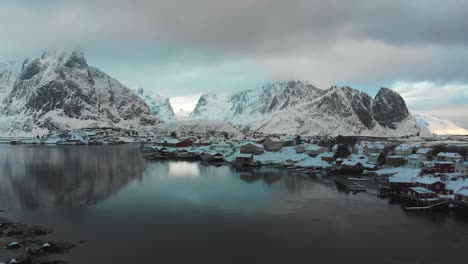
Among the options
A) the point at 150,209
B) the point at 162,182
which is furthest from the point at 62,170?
the point at 150,209

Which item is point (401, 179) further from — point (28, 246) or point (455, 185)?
point (28, 246)

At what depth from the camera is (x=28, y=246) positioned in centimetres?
1563

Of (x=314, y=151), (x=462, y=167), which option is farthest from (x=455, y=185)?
(x=314, y=151)

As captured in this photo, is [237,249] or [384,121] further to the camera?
[384,121]

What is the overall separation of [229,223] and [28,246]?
855 centimetres

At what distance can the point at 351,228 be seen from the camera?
1864 centimetres

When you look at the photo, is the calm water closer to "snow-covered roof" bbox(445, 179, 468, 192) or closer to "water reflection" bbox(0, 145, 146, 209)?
"water reflection" bbox(0, 145, 146, 209)

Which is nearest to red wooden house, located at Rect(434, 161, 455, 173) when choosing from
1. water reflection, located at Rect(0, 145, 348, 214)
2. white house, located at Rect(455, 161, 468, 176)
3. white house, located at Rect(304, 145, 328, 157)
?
white house, located at Rect(455, 161, 468, 176)

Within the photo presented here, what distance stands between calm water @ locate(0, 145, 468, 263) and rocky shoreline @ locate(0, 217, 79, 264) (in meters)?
0.66

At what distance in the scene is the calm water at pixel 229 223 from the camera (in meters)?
15.3

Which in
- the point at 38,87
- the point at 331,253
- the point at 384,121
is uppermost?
the point at 38,87

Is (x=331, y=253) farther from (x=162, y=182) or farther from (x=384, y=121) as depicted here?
(x=384, y=121)

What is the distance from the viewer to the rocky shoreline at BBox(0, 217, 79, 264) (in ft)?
46.9

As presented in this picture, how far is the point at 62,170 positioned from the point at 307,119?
12013 cm
